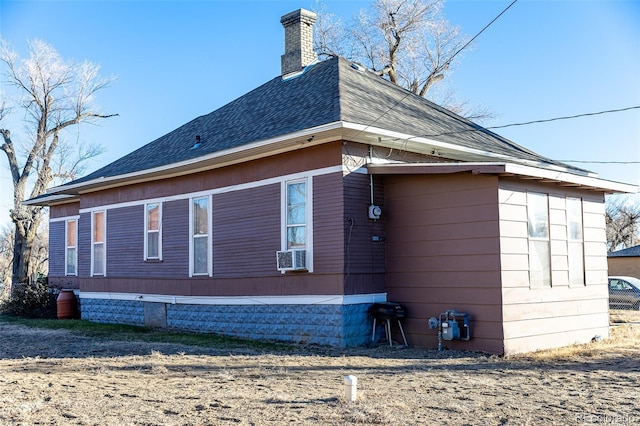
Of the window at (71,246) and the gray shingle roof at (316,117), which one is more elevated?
the gray shingle roof at (316,117)

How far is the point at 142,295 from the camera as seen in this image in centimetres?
1602

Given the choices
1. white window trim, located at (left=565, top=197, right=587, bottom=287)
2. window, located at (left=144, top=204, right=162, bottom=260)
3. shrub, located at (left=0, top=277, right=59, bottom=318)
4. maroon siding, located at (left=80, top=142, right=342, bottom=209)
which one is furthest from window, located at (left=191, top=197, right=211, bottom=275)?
shrub, located at (left=0, top=277, right=59, bottom=318)

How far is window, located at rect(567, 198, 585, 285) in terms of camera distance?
39.1 ft

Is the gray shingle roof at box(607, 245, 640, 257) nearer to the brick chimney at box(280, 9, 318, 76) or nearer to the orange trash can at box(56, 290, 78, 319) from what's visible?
the brick chimney at box(280, 9, 318, 76)

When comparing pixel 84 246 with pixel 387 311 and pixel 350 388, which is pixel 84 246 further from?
pixel 350 388

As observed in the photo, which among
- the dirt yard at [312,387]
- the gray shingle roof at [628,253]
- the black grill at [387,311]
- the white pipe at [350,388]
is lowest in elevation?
the dirt yard at [312,387]

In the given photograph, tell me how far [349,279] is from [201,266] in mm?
4411

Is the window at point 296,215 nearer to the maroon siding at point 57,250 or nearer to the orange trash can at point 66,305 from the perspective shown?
the orange trash can at point 66,305

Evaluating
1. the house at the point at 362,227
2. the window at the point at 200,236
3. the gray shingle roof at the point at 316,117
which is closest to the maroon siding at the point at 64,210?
the gray shingle roof at the point at 316,117

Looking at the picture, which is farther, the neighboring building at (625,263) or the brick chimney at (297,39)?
the neighboring building at (625,263)

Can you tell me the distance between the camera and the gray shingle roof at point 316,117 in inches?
483

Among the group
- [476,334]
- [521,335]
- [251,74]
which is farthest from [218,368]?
[251,74]

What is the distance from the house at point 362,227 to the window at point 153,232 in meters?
0.05

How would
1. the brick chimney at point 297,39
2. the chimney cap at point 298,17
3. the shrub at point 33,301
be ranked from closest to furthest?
1. the chimney cap at point 298,17
2. the brick chimney at point 297,39
3. the shrub at point 33,301
